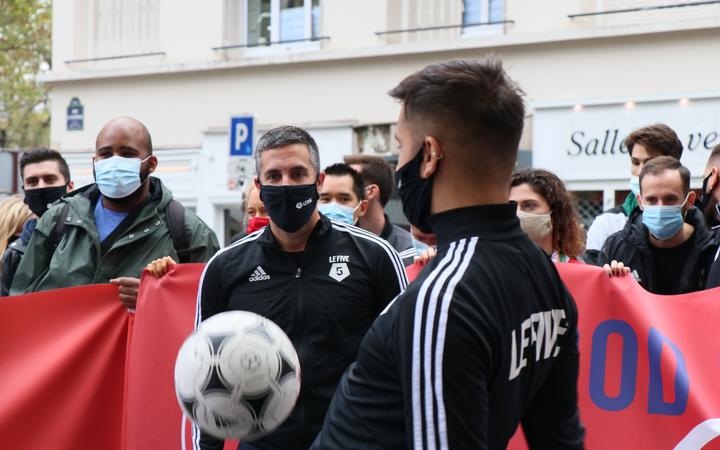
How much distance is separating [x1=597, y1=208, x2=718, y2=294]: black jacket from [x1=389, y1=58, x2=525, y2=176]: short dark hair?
367 centimetres

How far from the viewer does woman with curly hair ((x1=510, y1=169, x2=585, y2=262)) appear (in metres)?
5.46

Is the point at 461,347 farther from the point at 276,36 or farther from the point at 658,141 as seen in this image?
the point at 276,36

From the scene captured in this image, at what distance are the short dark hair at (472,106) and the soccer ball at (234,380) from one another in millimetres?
920

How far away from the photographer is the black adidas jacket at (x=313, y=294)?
3973mm

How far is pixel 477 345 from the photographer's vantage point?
2.23 meters

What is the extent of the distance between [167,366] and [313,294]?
163 cm

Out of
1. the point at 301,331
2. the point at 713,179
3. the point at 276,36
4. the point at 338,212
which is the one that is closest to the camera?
the point at 301,331

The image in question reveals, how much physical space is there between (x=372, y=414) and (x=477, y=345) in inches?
12.2

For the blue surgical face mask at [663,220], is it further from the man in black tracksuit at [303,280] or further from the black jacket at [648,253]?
the man in black tracksuit at [303,280]

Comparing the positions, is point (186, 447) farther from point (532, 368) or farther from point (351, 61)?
point (351, 61)

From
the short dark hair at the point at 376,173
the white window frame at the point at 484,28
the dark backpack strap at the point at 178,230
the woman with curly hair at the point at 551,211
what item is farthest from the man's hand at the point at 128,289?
the white window frame at the point at 484,28

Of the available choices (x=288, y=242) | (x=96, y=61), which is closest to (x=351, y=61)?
(x=96, y=61)

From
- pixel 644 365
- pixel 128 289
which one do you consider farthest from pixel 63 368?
pixel 644 365

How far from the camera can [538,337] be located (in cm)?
250
